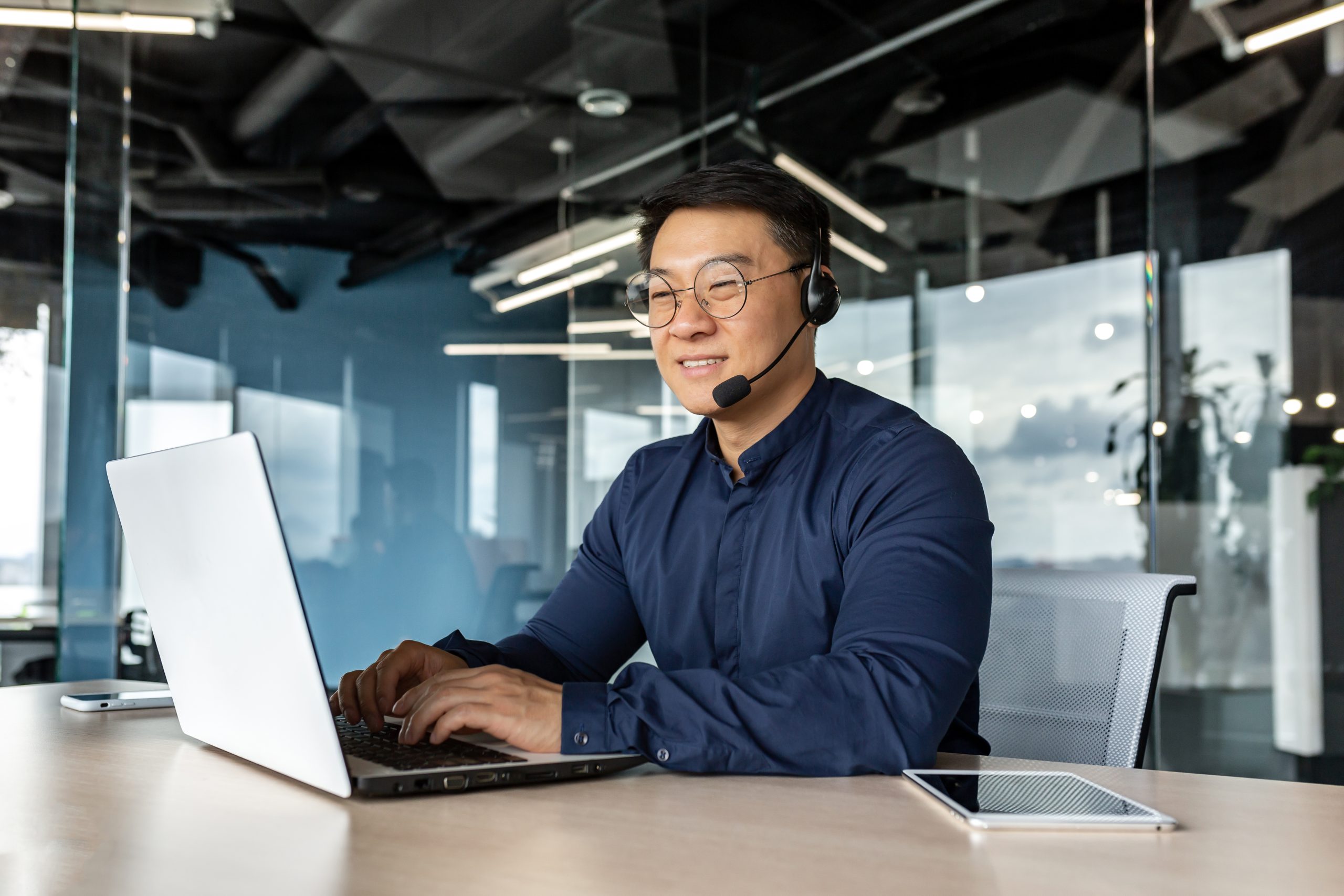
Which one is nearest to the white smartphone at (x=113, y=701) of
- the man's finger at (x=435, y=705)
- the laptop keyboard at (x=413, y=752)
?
the laptop keyboard at (x=413, y=752)

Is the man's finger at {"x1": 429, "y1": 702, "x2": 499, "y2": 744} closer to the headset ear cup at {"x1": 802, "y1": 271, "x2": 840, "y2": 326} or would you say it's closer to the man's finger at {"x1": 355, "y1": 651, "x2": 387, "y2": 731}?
the man's finger at {"x1": 355, "y1": 651, "x2": 387, "y2": 731}

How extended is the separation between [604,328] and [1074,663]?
2872 mm

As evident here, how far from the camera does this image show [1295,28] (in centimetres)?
343

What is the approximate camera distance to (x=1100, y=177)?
3.79 meters

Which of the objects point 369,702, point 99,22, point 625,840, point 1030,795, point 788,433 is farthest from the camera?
point 99,22

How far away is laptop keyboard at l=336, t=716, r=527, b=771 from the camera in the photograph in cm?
96

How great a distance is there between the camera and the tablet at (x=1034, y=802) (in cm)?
80

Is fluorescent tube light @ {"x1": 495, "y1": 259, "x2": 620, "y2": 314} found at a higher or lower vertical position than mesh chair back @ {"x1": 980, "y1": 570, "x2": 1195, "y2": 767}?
higher

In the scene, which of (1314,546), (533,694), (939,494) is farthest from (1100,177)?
(533,694)

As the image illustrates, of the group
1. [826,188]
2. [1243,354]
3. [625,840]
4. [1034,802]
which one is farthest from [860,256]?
[625,840]

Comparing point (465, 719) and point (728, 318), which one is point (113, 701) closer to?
point (465, 719)

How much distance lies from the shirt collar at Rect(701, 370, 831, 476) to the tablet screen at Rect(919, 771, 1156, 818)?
60cm

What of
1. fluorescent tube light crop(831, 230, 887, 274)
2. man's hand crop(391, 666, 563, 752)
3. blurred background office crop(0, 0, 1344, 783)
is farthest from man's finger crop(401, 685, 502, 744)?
fluorescent tube light crop(831, 230, 887, 274)

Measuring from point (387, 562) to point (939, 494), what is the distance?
3.61 m
